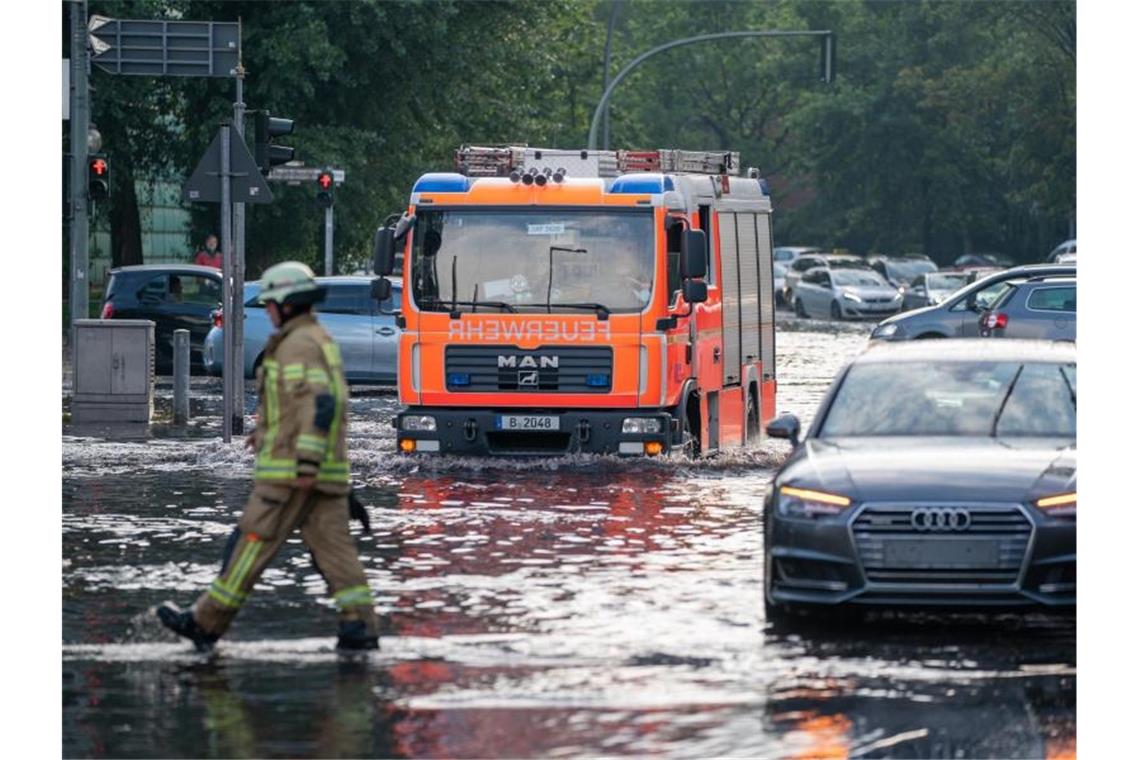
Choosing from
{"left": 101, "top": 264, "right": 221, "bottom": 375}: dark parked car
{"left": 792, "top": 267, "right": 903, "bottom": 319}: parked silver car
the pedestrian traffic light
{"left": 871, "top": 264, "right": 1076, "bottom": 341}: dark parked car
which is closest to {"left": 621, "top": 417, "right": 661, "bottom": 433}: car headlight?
the pedestrian traffic light

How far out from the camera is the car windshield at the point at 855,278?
2559 inches

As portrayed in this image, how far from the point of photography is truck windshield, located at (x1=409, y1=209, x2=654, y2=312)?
20.3 meters

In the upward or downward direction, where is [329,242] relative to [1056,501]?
upward

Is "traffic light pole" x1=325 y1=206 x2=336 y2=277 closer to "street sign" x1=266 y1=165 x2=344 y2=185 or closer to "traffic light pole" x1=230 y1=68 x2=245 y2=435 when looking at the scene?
"street sign" x1=266 y1=165 x2=344 y2=185

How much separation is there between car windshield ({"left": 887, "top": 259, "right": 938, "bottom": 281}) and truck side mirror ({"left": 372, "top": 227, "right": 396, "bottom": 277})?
5483 centimetres

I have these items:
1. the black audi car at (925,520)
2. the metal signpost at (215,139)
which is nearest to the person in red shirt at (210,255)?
the metal signpost at (215,139)

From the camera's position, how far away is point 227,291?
23.2 meters

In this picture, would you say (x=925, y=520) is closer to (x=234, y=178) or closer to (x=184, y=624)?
(x=184, y=624)

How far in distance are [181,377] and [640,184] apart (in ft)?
26.2

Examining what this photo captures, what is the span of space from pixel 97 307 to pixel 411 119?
902cm

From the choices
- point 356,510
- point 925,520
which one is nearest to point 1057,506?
point 925,520

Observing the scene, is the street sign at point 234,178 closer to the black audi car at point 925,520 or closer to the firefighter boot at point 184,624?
the black audi car at point 925,520

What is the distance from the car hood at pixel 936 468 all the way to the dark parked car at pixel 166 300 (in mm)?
22485

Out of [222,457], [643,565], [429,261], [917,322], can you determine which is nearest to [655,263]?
[429,261]
